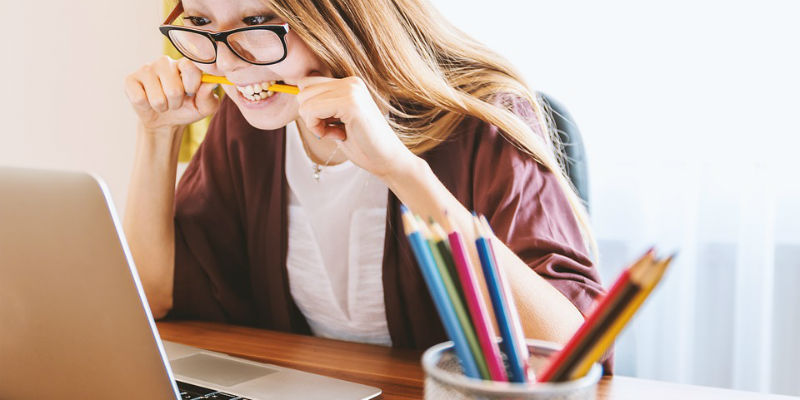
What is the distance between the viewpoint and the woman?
0.82 metres

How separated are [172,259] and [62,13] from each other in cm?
179

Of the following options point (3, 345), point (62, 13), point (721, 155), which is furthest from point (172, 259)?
point (62, 13)

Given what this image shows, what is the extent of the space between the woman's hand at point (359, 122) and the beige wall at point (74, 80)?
72.7 inches

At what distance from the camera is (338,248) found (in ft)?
3.80

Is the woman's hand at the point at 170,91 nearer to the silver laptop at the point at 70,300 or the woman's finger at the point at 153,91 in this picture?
the woman's finger at the point at 153,91

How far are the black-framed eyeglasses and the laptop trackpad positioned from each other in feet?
1.23

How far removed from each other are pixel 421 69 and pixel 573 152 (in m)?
0.26

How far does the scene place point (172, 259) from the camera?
3.86 ft

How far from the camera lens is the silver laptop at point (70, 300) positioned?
21.0 inches

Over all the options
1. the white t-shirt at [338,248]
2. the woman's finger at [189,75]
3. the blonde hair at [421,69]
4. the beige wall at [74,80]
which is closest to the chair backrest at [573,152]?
the blonde hair at [421,69]

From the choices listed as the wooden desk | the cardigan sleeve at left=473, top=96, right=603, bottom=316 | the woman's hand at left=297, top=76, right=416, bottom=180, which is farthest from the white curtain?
the woman's hand at left=297, top=76, right=416, bottom=180

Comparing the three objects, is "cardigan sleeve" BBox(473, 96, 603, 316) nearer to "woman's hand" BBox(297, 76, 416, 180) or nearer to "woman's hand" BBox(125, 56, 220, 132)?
"woman's hand" BBox(297, 76, 416, 180)

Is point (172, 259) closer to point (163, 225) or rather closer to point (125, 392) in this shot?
point (163, 225)

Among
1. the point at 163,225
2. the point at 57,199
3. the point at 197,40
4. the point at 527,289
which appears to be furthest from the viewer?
the point at 163,225
